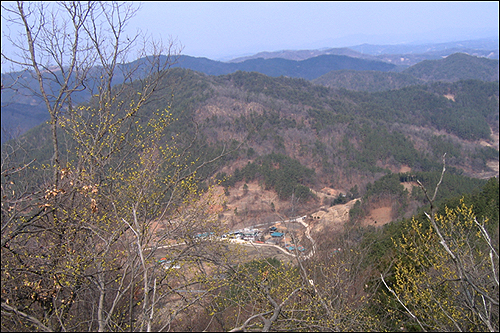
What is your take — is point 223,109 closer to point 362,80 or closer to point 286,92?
point 286,92

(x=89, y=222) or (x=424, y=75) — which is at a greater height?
(x=89, y=222)

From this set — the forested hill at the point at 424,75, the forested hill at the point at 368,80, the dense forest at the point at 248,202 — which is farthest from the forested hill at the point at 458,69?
the forested hill at the point at 368,80

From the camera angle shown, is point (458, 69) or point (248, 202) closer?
point (248, 202)

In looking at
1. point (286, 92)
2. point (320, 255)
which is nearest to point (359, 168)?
point (286, 92)

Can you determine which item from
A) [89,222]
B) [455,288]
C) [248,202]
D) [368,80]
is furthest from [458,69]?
[89,222]

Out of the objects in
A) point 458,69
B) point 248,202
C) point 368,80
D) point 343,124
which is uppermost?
point 368,80

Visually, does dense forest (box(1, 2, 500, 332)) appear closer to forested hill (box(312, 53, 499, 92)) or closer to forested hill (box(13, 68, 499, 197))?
forested hill (box(13, 68, 499, 197))

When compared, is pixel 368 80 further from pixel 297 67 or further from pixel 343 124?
pixel 343 124

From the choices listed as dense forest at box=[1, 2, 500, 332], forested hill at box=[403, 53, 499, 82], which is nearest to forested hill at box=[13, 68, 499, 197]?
dense forest at box=[1, 2, 500, 332]
